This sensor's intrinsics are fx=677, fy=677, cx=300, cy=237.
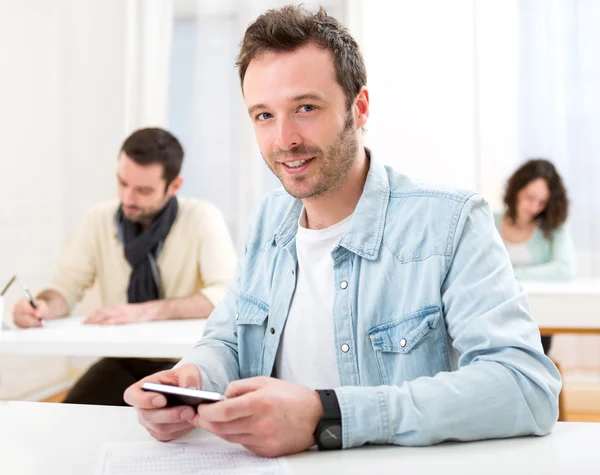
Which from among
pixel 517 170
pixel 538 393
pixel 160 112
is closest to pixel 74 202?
pixel 160 112

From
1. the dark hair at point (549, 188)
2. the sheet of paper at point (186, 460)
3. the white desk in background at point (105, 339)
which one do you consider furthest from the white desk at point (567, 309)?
the sheet of paper at point (186, 460)

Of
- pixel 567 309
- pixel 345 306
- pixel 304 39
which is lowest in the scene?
pixel 567 309

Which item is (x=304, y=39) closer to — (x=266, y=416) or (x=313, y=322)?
(x=313, y=322)

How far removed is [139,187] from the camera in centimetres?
265

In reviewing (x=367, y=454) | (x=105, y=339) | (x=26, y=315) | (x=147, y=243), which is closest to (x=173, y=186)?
(x=147, y=243)

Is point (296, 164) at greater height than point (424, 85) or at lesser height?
lesser

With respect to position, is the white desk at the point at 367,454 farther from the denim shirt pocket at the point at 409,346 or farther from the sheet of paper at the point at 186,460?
the denim shirt pocket at the point at 409,346

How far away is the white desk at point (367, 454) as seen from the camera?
88cm

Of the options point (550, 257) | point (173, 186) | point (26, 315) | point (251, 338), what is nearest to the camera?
point (251, 338)

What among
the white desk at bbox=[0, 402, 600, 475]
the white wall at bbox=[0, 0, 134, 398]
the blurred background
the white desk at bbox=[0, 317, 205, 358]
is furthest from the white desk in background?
the blurred background

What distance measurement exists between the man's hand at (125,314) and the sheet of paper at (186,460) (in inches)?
50.2

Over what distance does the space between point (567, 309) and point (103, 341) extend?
193 cm

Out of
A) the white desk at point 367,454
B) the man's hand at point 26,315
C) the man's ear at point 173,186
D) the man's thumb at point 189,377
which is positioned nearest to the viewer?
the white desk at point 367,454

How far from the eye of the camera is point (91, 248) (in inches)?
108
